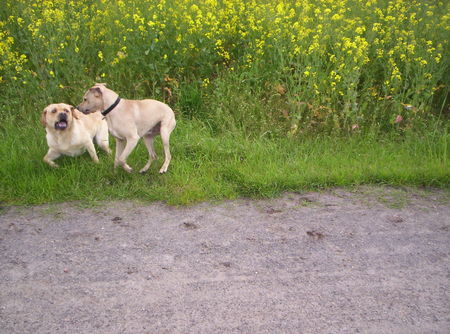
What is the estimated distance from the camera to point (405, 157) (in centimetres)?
563

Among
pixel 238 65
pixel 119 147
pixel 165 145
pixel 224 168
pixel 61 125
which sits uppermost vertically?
Result: pixel 238 65

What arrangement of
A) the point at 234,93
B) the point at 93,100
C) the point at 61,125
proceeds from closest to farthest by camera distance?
the point at 93,100
the point at 61,125
the point at 234,93

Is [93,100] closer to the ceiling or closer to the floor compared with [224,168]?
closer to the ceiling

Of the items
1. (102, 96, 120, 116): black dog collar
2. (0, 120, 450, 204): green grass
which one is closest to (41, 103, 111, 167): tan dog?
(0, 120, 450, 204): green grass

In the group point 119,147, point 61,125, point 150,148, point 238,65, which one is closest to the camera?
point 61,125

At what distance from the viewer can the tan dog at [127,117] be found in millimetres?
5004

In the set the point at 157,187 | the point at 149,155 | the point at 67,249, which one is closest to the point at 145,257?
the point at 67,249

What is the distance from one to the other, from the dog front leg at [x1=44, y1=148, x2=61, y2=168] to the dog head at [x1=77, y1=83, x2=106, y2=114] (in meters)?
0.80

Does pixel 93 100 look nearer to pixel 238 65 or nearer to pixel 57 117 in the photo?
pixel 57 117

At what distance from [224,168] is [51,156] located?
6.90ft

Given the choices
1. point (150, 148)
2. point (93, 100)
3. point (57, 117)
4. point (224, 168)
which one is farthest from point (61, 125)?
point (224, 168)

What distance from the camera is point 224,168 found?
5.35 m

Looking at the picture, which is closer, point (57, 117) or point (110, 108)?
point (110, 108)

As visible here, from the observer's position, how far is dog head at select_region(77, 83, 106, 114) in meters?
4.97
